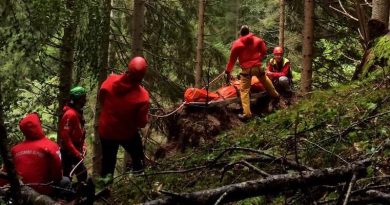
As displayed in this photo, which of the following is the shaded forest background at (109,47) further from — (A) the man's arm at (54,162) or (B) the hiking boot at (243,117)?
(B) the hiking boot at (243,117)

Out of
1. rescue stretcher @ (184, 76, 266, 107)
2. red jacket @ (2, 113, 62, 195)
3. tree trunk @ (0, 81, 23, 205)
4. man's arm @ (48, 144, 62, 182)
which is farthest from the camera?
rescue stretcher @ (184, 76, 266, 107)

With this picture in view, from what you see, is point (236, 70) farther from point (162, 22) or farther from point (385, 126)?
point (385, 126)

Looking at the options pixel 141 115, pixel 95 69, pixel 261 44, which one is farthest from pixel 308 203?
pixel 95 69

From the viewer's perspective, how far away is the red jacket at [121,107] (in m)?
6.36

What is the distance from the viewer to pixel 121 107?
6.42m

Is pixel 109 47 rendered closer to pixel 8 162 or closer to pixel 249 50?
pixel 249 50

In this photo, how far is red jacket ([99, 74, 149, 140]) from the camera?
20.9 feet

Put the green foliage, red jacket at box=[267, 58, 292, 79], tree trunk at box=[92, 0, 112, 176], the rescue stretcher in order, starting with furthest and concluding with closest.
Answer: tree trunk at box=[92, 0, 112, 176] < red jacket at box=[267, 58, 292, 79] < the rescue stretcher < the green foliage

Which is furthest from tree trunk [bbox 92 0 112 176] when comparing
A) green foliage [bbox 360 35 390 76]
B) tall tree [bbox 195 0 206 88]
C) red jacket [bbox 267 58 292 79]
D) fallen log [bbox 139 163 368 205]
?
fallen log [bbox 139 163 368 205]

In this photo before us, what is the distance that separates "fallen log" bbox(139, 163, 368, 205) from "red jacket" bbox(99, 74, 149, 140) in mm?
3837

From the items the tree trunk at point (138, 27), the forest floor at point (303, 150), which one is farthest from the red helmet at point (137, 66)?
the tree trunk at point (138, 27)

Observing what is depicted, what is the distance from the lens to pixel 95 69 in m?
10.4

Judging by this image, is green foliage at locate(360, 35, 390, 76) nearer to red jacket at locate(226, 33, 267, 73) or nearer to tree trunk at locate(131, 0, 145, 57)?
red jacket at locate(226, 33, 267, 73)

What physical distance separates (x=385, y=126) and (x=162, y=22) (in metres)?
10.4
